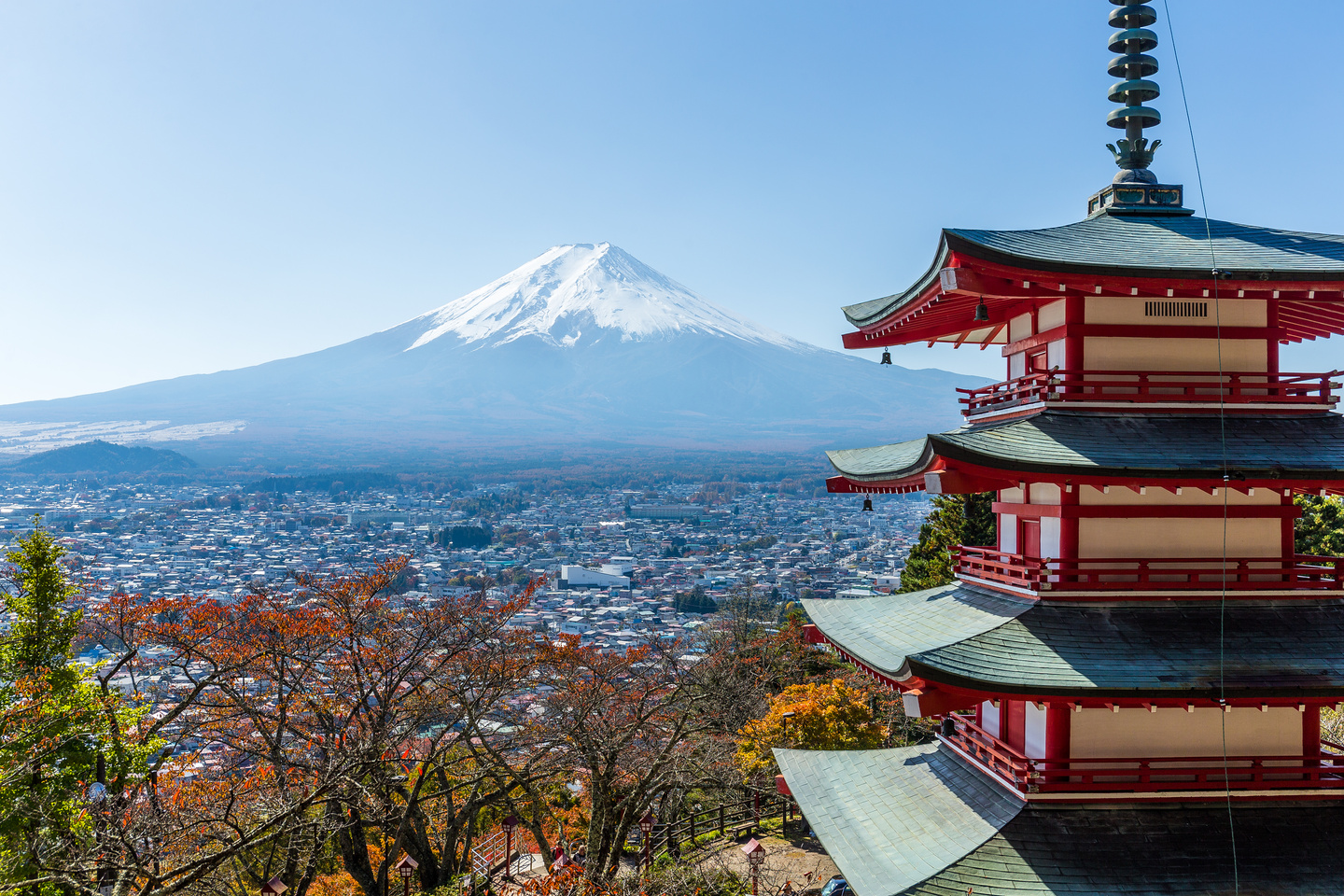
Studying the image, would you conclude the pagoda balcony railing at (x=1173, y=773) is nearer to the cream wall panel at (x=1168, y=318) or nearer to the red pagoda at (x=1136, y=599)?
the red pagoda at (x=1136, y=599)

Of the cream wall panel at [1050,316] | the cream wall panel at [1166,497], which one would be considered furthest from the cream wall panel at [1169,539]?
the cream wall panel at [1050,316]

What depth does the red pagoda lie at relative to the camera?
684cm

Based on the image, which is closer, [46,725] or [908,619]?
[908,619]

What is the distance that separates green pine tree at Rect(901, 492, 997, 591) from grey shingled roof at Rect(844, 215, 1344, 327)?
20297 millimetres

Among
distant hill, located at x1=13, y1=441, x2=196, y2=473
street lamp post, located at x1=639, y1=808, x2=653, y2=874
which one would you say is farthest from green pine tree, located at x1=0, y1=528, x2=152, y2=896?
distant hill, located at x1=13, y1=441, x2=196, y2=473

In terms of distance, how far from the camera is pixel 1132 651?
23.2ft

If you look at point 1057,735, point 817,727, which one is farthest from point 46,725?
point 817,727

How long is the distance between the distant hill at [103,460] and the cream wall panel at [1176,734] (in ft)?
405

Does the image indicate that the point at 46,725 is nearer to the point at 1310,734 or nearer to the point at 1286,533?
the point at 1310,734

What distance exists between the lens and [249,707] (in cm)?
1479

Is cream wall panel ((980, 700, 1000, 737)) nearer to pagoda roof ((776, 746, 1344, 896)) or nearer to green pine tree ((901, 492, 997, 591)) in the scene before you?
pagoda roof ((776, 746, 1344, 896))

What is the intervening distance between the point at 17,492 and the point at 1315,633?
376 ft

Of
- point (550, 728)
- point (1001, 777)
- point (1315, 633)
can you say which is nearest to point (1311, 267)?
point (1315, 633)

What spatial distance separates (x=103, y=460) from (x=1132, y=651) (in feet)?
430
